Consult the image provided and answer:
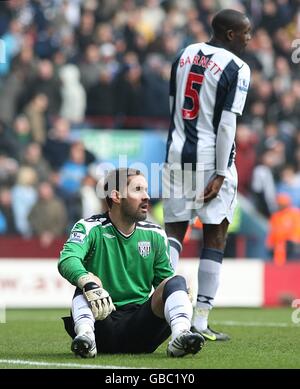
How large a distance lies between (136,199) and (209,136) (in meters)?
1.98

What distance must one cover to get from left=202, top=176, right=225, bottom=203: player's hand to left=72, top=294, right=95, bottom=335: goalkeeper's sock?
2.19m

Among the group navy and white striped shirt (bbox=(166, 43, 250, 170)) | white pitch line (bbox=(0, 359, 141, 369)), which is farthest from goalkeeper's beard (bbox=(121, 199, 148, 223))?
navy and white striped shirt (bbox=(166, 43, 250, 170))

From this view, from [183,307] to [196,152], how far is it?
2.46 meters

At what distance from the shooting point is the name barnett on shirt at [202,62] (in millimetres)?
8719

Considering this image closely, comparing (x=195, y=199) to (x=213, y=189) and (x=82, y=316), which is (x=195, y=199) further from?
(x=82, y=316)

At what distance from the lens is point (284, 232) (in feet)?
55.1

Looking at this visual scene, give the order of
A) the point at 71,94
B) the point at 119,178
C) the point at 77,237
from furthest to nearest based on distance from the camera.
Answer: the point at 71,94
the point at 119,178
the point at 77,237

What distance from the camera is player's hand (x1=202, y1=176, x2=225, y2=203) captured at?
28.6 feet

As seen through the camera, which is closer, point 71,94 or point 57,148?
point 57,148

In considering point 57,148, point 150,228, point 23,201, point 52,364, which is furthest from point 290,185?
point 52,364

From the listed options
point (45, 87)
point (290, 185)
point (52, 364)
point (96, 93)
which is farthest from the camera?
point (96, 93)

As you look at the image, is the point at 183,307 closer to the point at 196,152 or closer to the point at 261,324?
the point at 196,152

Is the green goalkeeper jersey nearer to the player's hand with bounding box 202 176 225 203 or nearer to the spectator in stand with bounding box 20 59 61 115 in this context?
the player's hand with bounding box 202 176 225 203

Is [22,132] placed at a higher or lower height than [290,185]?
higher
